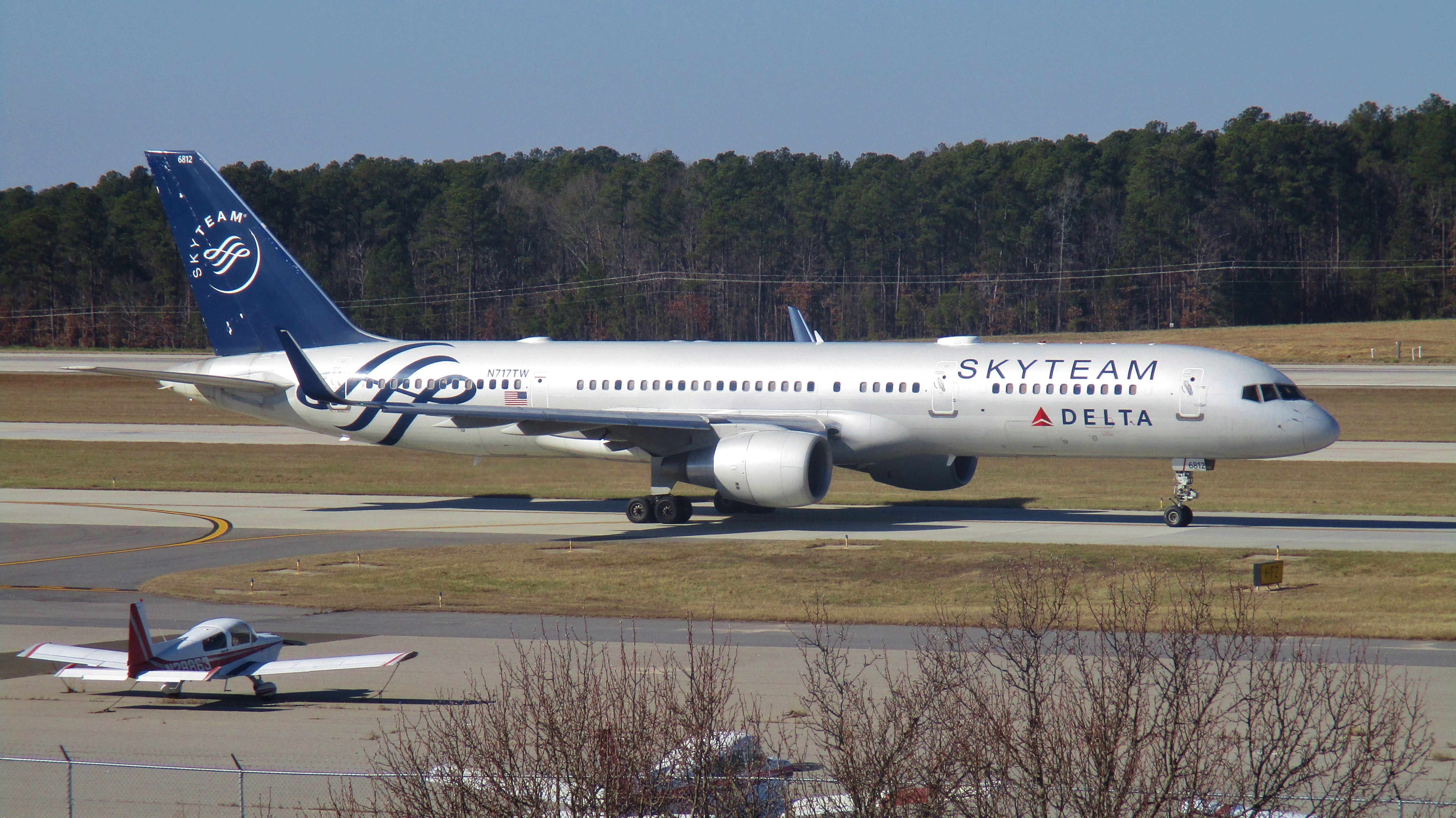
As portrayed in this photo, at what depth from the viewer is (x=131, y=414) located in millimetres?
72000

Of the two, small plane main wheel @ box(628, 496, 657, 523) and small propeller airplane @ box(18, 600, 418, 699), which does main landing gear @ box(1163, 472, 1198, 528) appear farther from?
small propeller airplane @ box(18, 600, 418, 699)

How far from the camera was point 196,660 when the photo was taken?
55.9 feet

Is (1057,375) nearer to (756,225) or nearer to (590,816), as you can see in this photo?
(590,816)

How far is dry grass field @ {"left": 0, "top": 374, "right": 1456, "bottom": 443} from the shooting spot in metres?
59.0

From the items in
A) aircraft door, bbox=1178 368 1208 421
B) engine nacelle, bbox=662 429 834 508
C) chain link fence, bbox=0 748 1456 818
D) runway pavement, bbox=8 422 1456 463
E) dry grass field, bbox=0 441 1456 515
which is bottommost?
chain link fence, bbox=0 748 1456 818

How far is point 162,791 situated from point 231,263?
94.2 ft

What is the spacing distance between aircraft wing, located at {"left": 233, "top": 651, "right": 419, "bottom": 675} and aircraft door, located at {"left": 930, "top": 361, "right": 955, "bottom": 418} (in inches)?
750

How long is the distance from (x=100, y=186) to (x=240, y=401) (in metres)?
106

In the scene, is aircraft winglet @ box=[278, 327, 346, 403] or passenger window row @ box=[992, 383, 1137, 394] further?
aircraft winglet @ box=[278, 327, 346, 403]

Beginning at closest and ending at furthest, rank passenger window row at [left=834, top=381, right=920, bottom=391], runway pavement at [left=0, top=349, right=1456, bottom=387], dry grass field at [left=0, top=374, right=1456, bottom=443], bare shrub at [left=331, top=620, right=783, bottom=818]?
bare shrub at [left=331, top=620, right=783, bottom=818], passenger window row at [left=834, top=381, right=920, bottom=391], dry grass field at [left=0, top=374, right=1456, bottom=443], runway pavement at [left=0, top=349, right=1456, bottom=387]

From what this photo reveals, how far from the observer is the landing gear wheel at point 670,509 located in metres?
34.8

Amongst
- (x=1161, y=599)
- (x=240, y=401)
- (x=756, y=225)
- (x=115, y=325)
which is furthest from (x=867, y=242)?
(x=1161, y=599)

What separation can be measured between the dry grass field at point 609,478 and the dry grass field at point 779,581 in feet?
32.5

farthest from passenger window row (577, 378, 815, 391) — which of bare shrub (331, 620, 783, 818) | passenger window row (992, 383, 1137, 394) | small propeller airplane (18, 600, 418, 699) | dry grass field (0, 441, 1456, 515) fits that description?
bare shrub (331, 620, 783, 818)
